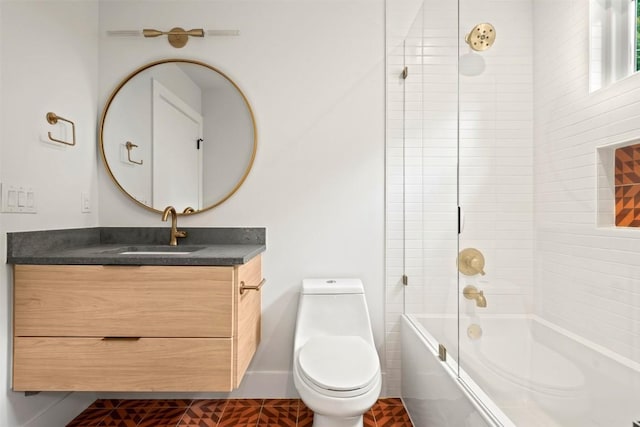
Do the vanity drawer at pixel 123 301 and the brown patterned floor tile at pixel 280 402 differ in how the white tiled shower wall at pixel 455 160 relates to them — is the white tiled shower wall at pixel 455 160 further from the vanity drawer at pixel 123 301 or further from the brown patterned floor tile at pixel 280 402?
the vanity drawer at pixel 123 301

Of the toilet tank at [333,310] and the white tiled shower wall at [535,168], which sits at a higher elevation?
the white tiled shower wall at [535,168]

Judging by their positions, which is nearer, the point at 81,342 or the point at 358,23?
the point at 81,342

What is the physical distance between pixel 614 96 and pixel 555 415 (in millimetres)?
790

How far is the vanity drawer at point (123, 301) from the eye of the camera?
4.95 ft

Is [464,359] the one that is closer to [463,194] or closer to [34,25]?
[463,194]

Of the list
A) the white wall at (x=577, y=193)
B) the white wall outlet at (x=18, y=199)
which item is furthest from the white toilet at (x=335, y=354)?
the white wall outlet at (x=18, y=199)

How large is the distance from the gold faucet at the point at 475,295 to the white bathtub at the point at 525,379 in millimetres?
49

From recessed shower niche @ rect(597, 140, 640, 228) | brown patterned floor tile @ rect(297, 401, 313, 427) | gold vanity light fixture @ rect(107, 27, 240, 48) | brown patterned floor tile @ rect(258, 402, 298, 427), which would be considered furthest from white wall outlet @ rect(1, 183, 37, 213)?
recessed shower niche @ rect(597, 140, 640, 228)

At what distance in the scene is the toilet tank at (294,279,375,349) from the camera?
1.98m

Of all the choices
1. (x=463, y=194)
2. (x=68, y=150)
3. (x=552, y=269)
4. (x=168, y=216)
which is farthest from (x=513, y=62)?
(x=68, y=150)

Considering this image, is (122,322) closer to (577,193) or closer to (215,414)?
(215,414)

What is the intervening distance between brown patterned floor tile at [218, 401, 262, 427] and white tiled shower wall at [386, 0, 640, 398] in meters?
1.03

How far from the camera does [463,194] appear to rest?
4.61 feet

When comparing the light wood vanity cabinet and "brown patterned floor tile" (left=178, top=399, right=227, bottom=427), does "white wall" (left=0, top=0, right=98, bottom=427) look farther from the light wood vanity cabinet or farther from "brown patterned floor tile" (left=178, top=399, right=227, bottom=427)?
"brown patterned floor tile" (left=178, top=399, right=227, bottom=427)
